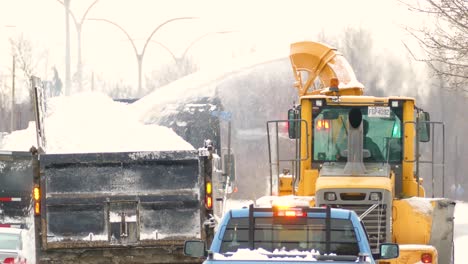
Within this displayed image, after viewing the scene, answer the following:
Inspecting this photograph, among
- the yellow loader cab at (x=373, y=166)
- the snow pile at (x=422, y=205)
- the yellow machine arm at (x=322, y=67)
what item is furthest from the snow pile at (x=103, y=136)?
the snow pile at (x=422, y=205)

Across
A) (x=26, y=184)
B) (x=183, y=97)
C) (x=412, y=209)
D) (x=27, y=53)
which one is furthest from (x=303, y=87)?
(x=27, y=53)

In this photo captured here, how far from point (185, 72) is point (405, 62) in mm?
58015

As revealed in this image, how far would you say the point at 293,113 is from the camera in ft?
56.0

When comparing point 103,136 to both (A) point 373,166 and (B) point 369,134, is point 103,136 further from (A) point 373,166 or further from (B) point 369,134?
(A) point 373,166

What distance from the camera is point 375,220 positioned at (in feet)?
49.3

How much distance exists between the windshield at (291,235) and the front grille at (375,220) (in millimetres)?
4251

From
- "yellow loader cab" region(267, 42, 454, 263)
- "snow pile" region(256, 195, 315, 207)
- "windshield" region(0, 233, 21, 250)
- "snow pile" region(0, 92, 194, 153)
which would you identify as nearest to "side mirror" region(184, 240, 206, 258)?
"yellow loader cab" region(267, 42, 454, 263)

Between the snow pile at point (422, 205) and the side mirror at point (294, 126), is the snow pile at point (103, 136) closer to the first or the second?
the side mirror at point (294, 126)

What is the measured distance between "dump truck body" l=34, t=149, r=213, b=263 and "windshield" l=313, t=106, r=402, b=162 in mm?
2011

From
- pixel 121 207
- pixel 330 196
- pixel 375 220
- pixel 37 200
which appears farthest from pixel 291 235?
pixel 37 200

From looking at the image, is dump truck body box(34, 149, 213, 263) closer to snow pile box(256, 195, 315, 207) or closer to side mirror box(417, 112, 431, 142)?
snow pile box(256, 195, 315, 207)

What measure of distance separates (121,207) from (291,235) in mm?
5091

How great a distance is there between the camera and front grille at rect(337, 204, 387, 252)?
15.0 m

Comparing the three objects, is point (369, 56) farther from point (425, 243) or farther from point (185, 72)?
point (185, 72)
